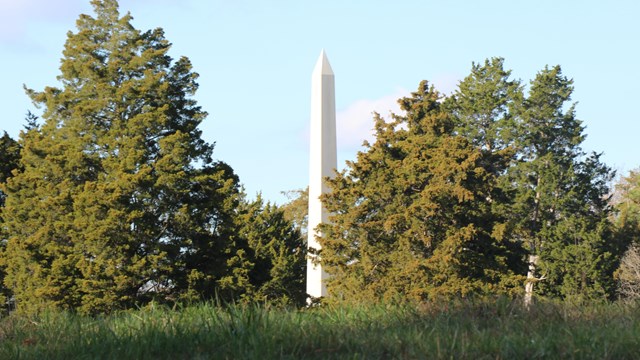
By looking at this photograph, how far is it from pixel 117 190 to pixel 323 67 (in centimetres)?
1046

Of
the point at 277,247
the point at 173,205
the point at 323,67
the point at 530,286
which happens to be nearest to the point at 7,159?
the point at 173,205

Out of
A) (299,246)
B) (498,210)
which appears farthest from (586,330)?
(299,246)

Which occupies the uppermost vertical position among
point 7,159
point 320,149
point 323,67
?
point 323,67

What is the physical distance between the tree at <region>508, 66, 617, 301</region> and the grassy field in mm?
39637

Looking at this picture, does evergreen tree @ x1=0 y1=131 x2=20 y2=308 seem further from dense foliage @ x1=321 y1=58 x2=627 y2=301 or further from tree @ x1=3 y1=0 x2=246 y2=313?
dense foliage @ x1=321 y1=58 x2=627 y2=301

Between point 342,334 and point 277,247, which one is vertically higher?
point 277,247

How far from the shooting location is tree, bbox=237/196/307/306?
48906 mm

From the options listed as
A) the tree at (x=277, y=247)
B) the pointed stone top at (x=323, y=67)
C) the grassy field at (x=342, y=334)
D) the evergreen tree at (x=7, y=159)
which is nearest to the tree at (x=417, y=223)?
the pointed stone top at (x=323, y=67)

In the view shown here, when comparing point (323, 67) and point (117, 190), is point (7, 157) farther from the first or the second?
point (323, 67)

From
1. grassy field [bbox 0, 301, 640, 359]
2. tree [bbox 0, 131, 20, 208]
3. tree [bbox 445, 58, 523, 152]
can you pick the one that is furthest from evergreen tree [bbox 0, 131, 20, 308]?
grassy field [bbox 0, 301, 640, 359]

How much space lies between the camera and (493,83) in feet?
171

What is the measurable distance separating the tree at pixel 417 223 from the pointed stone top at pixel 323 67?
11.5 feet

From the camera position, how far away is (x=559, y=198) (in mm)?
49281

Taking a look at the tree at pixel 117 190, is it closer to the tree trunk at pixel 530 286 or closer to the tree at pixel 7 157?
the tree at pixel 7 157
